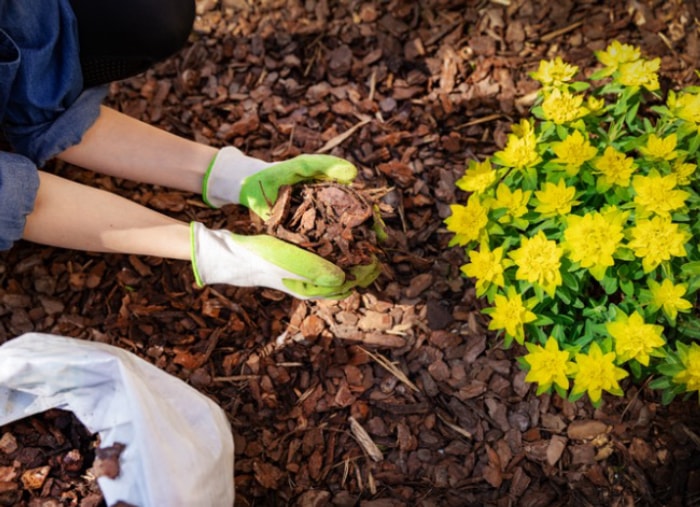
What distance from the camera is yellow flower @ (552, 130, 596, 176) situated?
4.79 ft

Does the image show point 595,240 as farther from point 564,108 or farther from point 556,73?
point 556,73

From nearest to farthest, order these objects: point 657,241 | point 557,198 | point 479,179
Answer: point 657,241
point 557,198
point 479,179

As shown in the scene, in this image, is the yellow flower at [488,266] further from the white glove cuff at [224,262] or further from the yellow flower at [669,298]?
the white glove cuff at [224,262]

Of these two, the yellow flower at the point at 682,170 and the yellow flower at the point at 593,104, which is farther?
the yellow flower at the point at 593,104

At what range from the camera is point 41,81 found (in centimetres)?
154

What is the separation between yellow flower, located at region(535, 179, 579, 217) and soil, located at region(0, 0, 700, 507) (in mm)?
423

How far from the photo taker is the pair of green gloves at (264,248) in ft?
5.24

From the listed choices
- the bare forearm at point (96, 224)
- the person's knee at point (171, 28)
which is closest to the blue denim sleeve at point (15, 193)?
the bare forearm at point (96, 224)

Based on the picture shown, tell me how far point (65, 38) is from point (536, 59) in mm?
1367

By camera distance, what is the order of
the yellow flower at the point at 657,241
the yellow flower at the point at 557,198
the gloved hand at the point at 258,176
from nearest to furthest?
the yellow flower at the point at 657,241
the yellow flower at the point at 557,198
the gloved hand at the point at 258,176

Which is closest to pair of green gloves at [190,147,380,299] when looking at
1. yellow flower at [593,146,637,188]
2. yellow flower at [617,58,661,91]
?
yellow flower at [593,146,637,188]

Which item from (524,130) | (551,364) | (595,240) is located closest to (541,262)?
(595,240)

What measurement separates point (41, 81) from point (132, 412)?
2.70 feet

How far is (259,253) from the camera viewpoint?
1607 mm
